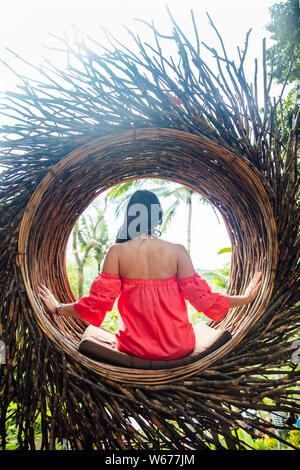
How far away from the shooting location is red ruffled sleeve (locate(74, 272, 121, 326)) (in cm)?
127

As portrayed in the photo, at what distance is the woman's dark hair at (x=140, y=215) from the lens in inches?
55.2

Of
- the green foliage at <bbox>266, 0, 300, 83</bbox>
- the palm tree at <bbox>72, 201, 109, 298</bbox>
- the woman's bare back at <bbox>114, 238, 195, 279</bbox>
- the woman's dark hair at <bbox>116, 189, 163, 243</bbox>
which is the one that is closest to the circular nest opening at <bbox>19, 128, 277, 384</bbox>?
the woman's dark hair at <bbox>116, 189, 163, 243</bbox>

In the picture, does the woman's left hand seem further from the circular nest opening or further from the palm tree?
the palm tree

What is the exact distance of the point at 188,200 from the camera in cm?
1163

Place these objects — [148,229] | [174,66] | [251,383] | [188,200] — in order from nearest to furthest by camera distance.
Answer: [251,383] → [174,66] → [148,229] → [188,200]

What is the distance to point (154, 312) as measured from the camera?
1351 mm

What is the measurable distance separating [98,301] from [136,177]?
103 cm

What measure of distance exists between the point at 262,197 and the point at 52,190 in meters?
1.05

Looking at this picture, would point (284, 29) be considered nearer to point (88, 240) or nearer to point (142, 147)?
point (142, 147)

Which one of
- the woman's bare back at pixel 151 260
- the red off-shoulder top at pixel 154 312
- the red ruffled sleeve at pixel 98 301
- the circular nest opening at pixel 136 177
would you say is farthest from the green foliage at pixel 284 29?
the red ruffled sleeve at pixel 98 301

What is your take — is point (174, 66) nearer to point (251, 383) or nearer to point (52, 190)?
point (52, 190)

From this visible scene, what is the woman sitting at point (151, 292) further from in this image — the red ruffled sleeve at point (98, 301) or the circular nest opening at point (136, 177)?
the circular nest opening at point (136, 177)

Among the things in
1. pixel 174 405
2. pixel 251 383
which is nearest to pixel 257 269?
pixel 251 383

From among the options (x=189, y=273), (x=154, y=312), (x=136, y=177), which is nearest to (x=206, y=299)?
(x=189, y=273)
